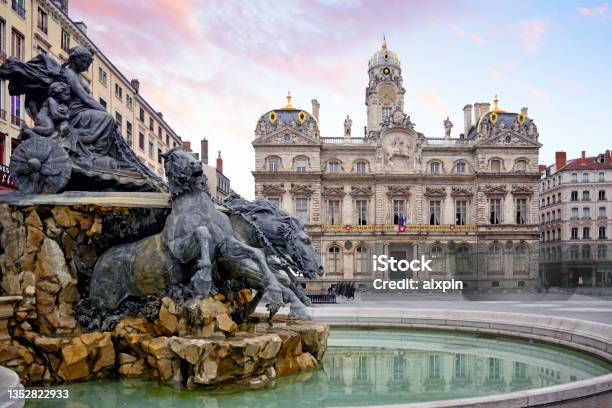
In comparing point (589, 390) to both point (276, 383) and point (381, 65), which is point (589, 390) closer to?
point (276, 383)

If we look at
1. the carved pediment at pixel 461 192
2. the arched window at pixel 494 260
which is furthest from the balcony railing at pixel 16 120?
the arched window at pixel 494 260

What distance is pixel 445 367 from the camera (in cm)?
1023

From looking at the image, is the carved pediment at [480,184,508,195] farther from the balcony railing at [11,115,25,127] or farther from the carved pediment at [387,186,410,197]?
the balcony railing at [11,115,25,127]

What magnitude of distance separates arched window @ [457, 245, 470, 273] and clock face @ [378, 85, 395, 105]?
17207mm

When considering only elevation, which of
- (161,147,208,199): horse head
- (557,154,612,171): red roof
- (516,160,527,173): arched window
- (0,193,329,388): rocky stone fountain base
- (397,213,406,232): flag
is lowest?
(0,193,329,388): rocky stone fountain base

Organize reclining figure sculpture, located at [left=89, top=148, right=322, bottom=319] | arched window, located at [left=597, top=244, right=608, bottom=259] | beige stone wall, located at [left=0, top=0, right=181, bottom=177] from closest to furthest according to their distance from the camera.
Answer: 1. reclining figure sculpture, located at [left=89, top=148, right=322, bottom=319]
2. beige stone wall, located at [left=0, top=0, right=181, bottom=177]
3. arched window, located at [left=597, top=244, right=608, bottom=259]

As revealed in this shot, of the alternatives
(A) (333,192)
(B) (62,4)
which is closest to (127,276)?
(B) (62,4)

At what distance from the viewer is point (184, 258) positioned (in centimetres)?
809

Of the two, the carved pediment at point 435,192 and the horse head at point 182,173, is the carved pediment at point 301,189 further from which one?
the horse head at point 182,173

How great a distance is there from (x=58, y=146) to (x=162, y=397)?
4.23 metres

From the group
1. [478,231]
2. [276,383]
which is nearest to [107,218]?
[276,383]

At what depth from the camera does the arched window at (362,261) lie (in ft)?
174

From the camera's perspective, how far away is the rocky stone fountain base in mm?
7590

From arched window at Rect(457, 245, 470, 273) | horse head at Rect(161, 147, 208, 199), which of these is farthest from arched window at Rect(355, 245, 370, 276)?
horse head at Rect(161, 147, 208, 199)
